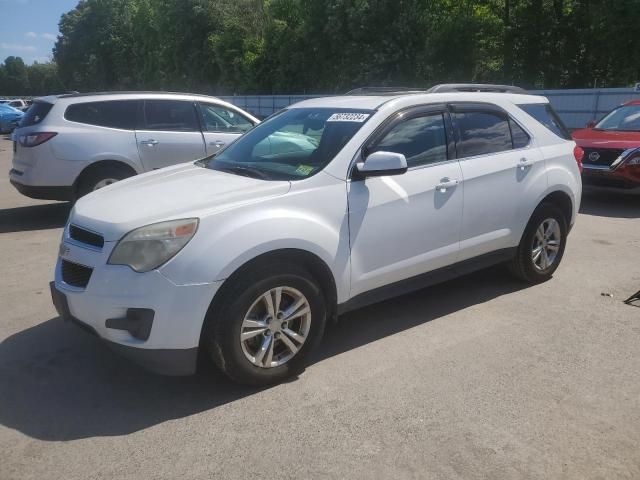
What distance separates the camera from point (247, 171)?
412 cm

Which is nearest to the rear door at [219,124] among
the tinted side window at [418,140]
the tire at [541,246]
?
the tinted side window at [418,140]

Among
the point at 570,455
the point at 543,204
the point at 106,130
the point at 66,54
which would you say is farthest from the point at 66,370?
the point at 66,54

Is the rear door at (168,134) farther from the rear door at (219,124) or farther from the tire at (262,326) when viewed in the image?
A: the tire at (262,326)

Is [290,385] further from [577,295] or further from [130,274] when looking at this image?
[577,295]

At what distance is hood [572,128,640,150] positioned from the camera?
8.92 meters

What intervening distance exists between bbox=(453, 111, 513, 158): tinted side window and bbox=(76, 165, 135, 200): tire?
16.6 ft

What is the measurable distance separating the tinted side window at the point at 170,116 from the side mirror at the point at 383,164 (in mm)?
5217

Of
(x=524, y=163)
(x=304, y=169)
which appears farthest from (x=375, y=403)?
(x=524, y=163)

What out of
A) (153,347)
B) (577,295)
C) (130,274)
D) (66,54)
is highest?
(66,54)

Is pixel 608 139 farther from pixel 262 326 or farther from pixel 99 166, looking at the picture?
pixel 262 326

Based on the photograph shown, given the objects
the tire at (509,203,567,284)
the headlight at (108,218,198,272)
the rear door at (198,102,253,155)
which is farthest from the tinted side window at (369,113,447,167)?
the rear door at (198,102,253,155)

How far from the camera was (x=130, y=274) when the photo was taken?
125 inches

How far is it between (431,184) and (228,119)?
17.1ft

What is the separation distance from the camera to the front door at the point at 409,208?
389 centimetres
